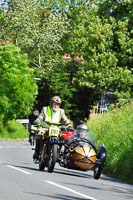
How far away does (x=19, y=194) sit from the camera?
12648 millimetres


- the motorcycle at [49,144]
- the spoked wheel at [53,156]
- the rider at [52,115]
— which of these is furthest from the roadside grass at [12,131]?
the spoked wheel at [53,156]

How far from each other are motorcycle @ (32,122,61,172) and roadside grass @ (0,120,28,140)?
37.4 m

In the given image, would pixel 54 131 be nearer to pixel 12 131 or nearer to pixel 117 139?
pixel 117 139

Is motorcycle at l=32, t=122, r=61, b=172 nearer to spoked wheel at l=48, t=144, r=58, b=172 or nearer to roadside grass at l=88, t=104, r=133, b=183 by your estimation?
spoked wheel at l=48, t=144, r=58, b=172

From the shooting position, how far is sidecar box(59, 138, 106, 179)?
18.6 m

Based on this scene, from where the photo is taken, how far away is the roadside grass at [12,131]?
2261 inches

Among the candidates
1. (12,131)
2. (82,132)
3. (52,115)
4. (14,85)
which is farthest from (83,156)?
(12,131)

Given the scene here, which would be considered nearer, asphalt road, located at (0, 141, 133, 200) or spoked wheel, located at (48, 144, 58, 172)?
asphalt road, located at (0, 141, 133, 200)

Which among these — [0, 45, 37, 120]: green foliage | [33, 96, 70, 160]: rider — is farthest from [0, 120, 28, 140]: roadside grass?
[33, 96, 70, 160]: rider

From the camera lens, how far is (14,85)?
5747 centimetres

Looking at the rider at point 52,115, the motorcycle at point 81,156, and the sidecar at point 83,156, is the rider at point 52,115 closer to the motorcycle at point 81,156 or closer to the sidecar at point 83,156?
the motorcycle at point 81,156

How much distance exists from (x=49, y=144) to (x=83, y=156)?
0.89 m

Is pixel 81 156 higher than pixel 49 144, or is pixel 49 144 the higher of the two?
pixel 49 144

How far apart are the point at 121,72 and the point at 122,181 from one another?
137 ft
